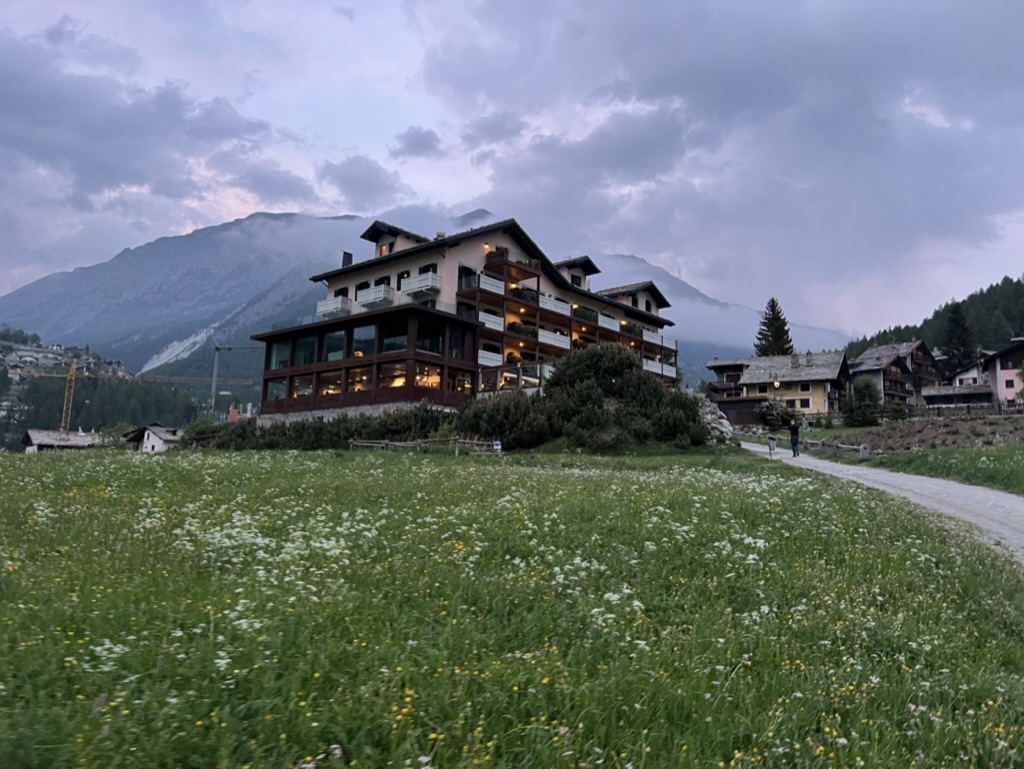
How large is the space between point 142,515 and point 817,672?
9.72 m

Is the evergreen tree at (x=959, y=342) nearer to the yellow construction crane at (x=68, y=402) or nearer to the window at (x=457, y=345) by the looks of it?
the window at (x=457, y=345)

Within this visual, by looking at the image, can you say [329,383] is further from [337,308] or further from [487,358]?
[487,358]

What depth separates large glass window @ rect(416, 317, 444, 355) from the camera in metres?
54.3

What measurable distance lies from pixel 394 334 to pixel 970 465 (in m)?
41.4

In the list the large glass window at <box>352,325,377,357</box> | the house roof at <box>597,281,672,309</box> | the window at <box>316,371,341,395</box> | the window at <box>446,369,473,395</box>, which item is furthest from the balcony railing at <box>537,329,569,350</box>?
the window at <box>316,371,341,395</box>

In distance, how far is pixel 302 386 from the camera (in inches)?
2372

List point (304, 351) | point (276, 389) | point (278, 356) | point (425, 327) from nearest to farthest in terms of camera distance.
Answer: point (425, 327)
point (304, 351)
point (276, 389)
point (278, 356)

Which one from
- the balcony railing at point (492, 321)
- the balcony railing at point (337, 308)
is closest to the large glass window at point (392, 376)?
the balcony railing at point (337, 308)

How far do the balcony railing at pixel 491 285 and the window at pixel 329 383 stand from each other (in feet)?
51.0

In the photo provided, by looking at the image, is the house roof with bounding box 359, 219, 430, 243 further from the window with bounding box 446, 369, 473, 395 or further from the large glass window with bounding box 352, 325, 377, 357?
the window with bounding box 446, 369, 473, 395

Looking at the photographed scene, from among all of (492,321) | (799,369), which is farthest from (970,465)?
(799,369)

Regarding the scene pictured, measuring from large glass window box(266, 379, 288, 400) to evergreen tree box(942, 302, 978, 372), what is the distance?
409 feet

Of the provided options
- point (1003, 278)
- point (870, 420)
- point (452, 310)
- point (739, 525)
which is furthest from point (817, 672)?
point (1003, 278)

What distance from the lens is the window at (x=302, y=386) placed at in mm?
59562
